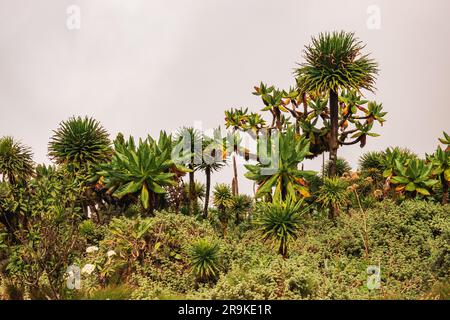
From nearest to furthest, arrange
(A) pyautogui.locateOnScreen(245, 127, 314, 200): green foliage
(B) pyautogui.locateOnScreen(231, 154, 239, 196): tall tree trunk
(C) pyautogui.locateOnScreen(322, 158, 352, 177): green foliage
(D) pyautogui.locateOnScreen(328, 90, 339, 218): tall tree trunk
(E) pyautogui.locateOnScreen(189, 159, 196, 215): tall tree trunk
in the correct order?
(A) pyautogui.locateOnScreen(245, 127, 314, 200): green foliage → (E) pyautogui.locateOnScreen(189, 159, 196, 215): tall tree trunk → (D) pyautogui.locateOnScreen(328, 90, 339, 218): tall tree trunk → (B) pyautogui.locateOnScreen(231, 154, 239, 196): tall tree trunk → (C) pyautogui.locateOnScreen(322, 158, 352, 177): green foliage

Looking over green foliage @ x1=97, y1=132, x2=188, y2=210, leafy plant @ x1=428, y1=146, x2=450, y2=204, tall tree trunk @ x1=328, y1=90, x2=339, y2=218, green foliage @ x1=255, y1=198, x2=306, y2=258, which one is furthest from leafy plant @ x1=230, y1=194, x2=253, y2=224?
green foliage @ x1=255, y1=198, x2=306, y2=258

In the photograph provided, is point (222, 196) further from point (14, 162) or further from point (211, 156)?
point (14, 162)

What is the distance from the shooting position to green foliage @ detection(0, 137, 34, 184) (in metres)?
21.7

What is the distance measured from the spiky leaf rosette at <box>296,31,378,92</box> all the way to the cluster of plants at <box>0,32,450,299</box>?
52mm

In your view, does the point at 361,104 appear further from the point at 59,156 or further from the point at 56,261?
the point at 56,261

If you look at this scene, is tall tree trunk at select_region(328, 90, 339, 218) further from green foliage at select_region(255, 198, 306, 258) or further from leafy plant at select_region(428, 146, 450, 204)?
green foliage at select_region(255, 198, 306, 258)

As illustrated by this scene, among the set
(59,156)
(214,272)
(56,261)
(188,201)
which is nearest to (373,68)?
(188,201)

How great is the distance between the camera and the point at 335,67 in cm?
2197

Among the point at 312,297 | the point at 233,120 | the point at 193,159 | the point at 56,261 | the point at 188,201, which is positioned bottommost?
the point at 312,297

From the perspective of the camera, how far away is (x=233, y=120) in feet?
91.5

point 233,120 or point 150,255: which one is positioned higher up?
point 233,120
